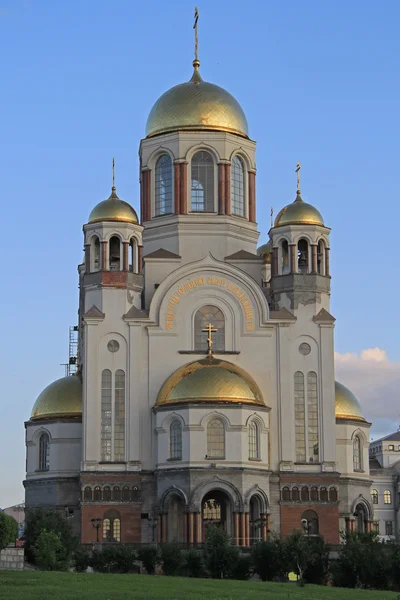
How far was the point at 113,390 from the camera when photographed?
6844 centimetres

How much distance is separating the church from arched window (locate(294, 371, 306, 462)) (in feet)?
0.22

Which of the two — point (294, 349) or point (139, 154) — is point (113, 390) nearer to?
point (294, 349)

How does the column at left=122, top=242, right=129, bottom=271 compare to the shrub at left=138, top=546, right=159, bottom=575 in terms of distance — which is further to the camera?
the column at left=122, top=242, right=129, bottom=271

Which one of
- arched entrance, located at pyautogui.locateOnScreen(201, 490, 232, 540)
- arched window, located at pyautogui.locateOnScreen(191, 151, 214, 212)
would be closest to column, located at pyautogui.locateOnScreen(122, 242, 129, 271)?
arched window, located at pyautogui.locateOnScreen(191, 151, 214, 212)

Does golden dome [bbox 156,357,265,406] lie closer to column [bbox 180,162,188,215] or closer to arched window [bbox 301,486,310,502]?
arched window [bbox 301,486,310,502]

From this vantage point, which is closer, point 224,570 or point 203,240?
point 224,570

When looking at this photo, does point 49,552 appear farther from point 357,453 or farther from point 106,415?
point 357,453

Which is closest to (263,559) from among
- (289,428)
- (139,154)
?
(289,428)

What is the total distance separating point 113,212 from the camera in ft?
231

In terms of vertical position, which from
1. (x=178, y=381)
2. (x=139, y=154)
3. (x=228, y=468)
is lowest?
(x=228, y=468)

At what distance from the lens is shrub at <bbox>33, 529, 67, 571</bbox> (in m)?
55.5

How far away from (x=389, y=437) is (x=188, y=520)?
142 feet

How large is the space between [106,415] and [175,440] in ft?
12.4

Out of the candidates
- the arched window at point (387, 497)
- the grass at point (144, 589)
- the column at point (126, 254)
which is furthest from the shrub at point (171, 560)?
the arched window at point (387, 497)
